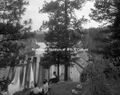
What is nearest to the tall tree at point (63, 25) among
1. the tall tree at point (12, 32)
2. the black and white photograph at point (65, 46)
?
the black and white photograph at point (65, 46)

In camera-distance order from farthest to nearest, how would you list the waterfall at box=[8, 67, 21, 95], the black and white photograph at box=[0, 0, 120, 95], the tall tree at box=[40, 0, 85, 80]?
the tall tree at box=[40, 0, 85, 80] → the waterfall at box=[8, 67, 21, 95] → the black and white photograph at box=[0, 0, 120, 95]

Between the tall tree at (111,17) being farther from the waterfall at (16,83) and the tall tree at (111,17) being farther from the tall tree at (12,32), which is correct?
the waterfall at (16,83)

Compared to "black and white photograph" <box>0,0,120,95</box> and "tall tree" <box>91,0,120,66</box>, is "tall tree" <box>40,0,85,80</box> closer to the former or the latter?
"black and white photograph" <box>0,0,120,95</box>

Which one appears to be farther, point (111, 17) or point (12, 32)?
point (111, 17)

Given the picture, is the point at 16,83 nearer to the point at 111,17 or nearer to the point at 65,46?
the point at 65,46

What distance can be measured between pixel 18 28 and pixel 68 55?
732cm

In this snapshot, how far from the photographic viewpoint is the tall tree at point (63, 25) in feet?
60.1

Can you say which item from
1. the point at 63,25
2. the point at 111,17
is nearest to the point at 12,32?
the point at 111,17

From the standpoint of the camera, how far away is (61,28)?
18484 mm

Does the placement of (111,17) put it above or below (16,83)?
above

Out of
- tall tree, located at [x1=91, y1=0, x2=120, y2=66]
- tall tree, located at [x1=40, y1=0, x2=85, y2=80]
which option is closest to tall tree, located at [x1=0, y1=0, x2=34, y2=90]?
tall tree, located at [x1=91, y1=0, x2=120, y2=66]

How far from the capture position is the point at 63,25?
60.4 feet

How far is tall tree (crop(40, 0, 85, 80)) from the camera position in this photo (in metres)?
18.3

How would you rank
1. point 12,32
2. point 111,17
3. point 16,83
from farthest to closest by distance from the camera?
point 16,83 < point 111,17 < point 12,32
